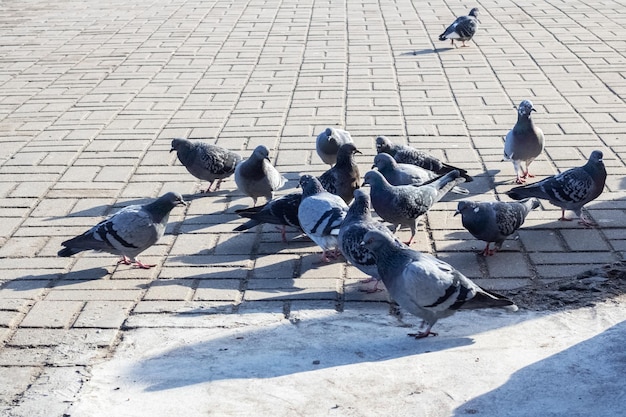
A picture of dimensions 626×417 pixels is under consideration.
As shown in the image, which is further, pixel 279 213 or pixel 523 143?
pixel 523 143

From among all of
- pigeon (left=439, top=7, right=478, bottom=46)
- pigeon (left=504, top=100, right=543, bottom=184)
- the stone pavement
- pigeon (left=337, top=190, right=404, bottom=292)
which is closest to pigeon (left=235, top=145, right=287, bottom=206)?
the stone pavement

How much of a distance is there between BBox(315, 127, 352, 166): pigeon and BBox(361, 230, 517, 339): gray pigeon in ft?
7.87

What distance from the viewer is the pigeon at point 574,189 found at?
18.4 ft

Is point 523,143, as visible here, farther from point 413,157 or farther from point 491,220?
point 491,220

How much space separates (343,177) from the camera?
605 centimetres

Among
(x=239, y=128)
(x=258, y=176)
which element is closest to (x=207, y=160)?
(x=258, y=176)

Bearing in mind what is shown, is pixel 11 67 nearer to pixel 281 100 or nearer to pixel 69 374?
pixel 281 100

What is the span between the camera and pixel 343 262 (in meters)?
5.33

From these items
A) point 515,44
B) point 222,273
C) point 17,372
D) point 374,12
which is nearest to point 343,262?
point 222,273

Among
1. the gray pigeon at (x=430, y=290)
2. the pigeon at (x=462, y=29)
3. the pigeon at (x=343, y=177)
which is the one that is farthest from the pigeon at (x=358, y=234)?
the pigeon at (x=462, y=29)

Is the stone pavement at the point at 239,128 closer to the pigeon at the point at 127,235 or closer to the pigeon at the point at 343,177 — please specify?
the pigeon at the point at 127,235

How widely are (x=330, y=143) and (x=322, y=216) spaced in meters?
1.52

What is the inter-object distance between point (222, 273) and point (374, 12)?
31.4ft

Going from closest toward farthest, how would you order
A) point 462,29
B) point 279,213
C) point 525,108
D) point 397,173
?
point 279,213 → point 397,173 → point 525,108 → point 462,29
